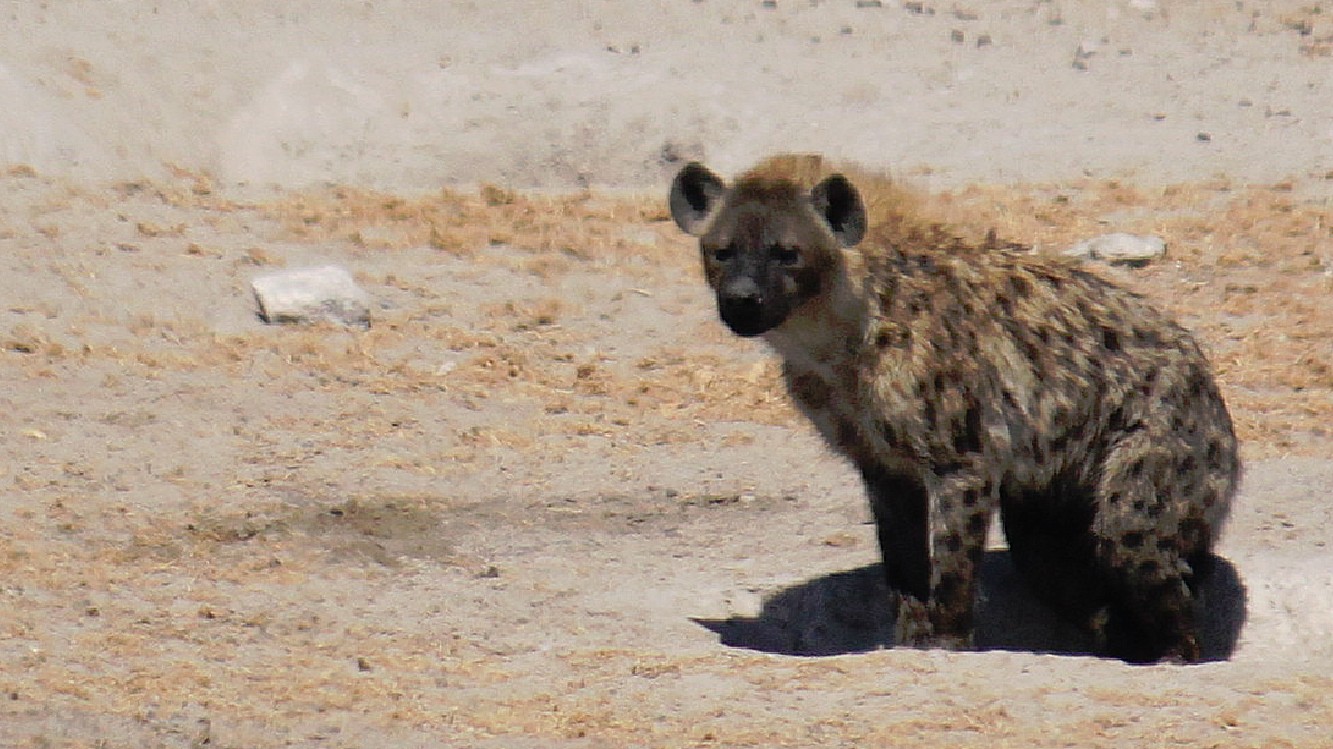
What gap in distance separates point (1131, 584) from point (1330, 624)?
72 centimetres

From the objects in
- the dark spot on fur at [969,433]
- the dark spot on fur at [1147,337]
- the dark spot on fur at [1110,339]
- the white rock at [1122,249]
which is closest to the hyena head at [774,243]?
the dark spot on fur at [969,433]

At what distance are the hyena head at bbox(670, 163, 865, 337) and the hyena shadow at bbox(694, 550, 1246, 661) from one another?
3.64 feet

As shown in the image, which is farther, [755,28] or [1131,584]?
[755,28]

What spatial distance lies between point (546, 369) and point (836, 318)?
267cm

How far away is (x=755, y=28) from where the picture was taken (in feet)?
37.9

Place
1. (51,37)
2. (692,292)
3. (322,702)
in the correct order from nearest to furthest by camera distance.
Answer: (322,702) < (692,292) < (51,37)

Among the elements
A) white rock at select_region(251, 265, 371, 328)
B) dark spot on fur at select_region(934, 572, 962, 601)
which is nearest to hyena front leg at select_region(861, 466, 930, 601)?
dark spot on fur at select_region(934, 572, 962, 601)

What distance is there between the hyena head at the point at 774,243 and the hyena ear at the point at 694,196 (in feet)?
0.35

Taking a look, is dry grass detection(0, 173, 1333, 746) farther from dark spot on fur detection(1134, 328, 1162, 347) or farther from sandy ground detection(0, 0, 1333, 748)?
dark spot on fur detection(1134, 328, 1162, 347)

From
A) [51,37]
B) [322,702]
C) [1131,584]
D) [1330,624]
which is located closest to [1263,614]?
[1330,624]

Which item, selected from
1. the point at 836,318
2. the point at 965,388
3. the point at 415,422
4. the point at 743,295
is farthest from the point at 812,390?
the point at 415,422

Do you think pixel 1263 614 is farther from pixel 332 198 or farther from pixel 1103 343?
pixel 332 198

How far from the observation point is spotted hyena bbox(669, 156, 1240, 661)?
548cm

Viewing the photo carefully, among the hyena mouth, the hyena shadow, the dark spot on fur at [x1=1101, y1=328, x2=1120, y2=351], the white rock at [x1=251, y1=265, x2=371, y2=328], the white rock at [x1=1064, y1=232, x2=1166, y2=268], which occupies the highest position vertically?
the hyena mouth
